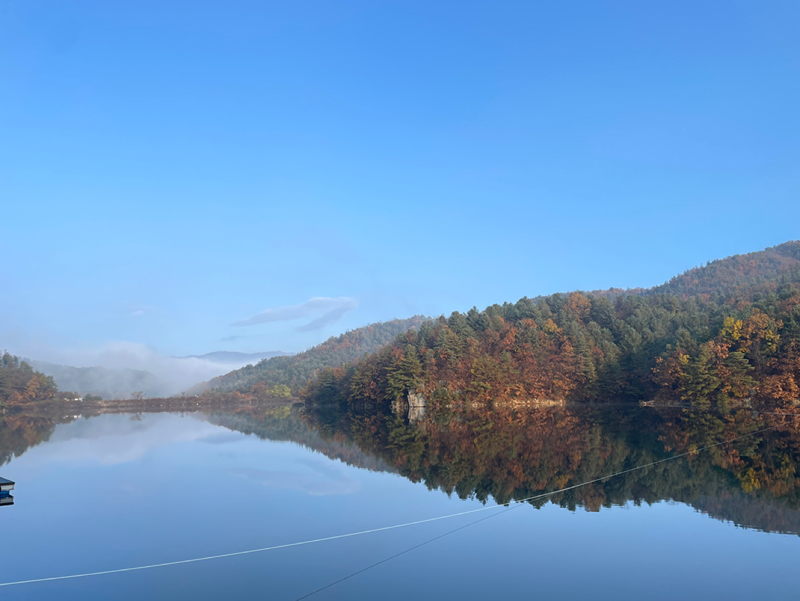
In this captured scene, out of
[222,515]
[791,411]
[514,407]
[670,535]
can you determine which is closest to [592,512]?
[670,535]

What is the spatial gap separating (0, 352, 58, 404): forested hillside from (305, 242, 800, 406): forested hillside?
50203mm

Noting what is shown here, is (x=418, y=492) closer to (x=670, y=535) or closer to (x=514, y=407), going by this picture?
(x=670, y=535)

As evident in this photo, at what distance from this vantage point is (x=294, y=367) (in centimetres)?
15488

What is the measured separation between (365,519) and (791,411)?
5111 centimetres

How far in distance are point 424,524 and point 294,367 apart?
145 metres

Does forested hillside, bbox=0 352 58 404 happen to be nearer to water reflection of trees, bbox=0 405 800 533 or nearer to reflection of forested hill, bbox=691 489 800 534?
water reflection of trees, bbox=0 405 800 533

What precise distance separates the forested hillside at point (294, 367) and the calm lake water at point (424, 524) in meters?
98.8

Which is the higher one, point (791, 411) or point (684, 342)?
point (684, 342)

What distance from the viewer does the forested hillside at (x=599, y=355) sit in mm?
55688

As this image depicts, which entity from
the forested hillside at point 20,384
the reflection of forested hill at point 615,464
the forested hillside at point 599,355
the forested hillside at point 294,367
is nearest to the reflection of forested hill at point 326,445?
the reflection of forested hill at point 615,464

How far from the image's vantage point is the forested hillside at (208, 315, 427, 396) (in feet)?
460

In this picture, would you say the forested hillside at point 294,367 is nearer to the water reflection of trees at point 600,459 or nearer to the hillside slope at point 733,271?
the hillside slope at point 733,271

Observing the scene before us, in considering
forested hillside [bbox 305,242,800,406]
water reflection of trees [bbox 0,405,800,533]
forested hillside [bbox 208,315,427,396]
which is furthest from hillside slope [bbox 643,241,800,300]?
water reflection of trees [bbox 0,405,800,533]

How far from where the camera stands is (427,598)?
30.9ft
